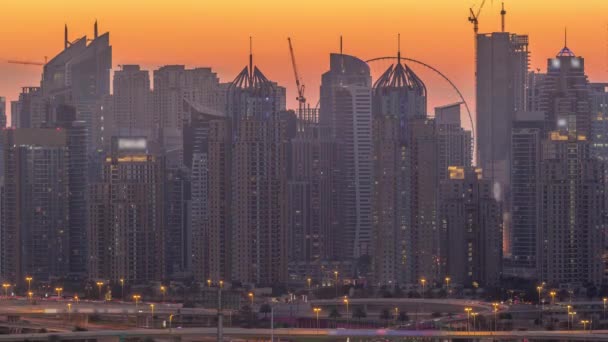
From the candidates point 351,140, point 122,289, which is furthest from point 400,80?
point 122,289

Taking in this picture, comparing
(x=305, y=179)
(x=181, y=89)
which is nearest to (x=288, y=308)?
(x=305, y=179)

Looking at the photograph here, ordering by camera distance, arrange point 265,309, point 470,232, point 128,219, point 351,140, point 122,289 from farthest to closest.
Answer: point 351,140
point 128,219
point 470,232
point 122,289
point 265,309

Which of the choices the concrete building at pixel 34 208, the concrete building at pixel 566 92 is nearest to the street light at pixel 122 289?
the concrete building at pixel 34 208

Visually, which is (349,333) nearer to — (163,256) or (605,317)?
(605,317)

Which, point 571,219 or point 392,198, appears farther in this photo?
point 392,198

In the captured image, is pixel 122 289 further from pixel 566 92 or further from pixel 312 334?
pixel 566 92

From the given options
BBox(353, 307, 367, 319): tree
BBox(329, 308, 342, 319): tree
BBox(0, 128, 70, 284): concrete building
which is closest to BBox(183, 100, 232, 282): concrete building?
BBox(0, 128, 70, 284): concrete building

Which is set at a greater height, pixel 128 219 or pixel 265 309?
pixel 128 219
